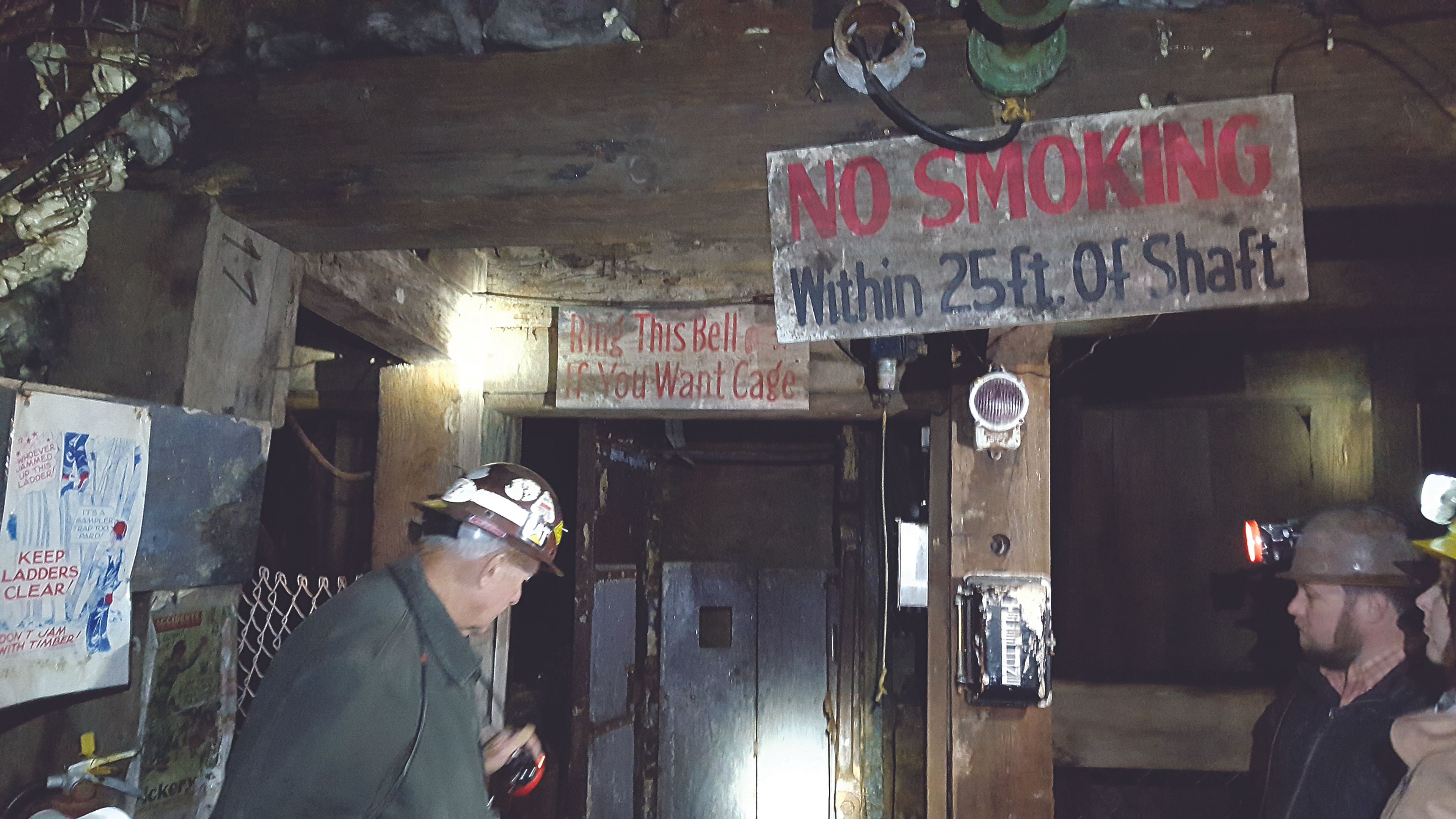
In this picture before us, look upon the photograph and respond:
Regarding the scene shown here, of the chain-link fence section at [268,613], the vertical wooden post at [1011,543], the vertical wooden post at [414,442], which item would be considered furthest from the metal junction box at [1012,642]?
the chain-link fence section at [268,613]

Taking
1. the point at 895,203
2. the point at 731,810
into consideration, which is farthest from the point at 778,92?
the point at 731,810

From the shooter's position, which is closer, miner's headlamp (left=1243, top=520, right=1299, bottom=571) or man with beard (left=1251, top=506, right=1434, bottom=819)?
man with beard (left=1251, top=506, right=1434, bottom=819)

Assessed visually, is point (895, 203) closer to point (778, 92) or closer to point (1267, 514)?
point (778, 92)

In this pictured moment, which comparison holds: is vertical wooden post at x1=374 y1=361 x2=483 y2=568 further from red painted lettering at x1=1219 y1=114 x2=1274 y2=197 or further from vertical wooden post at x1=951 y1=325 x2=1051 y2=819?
red painted lettering at x1=1219 y1=114 x2=1274 y2=197

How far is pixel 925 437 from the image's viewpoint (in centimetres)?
479

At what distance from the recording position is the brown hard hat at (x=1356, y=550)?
3098 millimetres

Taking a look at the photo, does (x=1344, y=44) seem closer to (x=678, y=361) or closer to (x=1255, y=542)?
Answer: (x=1255, y=542)

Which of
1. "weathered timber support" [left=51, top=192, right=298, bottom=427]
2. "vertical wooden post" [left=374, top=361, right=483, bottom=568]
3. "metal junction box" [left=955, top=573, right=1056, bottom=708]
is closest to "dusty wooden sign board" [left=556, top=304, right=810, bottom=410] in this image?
"vertical wooden post" [left=374, top=361, right=483, bottom=568]

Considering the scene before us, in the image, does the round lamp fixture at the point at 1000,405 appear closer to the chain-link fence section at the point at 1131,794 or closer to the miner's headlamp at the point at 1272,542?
the miner's headlamp at the point at 1272,542

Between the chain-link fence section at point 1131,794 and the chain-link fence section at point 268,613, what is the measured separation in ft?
13.8

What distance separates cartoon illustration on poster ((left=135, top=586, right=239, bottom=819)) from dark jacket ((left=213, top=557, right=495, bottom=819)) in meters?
0.81

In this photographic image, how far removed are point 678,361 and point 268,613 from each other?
2527 millimetres

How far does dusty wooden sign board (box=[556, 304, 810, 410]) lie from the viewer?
433 centimetres

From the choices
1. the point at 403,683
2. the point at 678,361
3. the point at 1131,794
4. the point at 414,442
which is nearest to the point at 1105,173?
the point at 403,683
